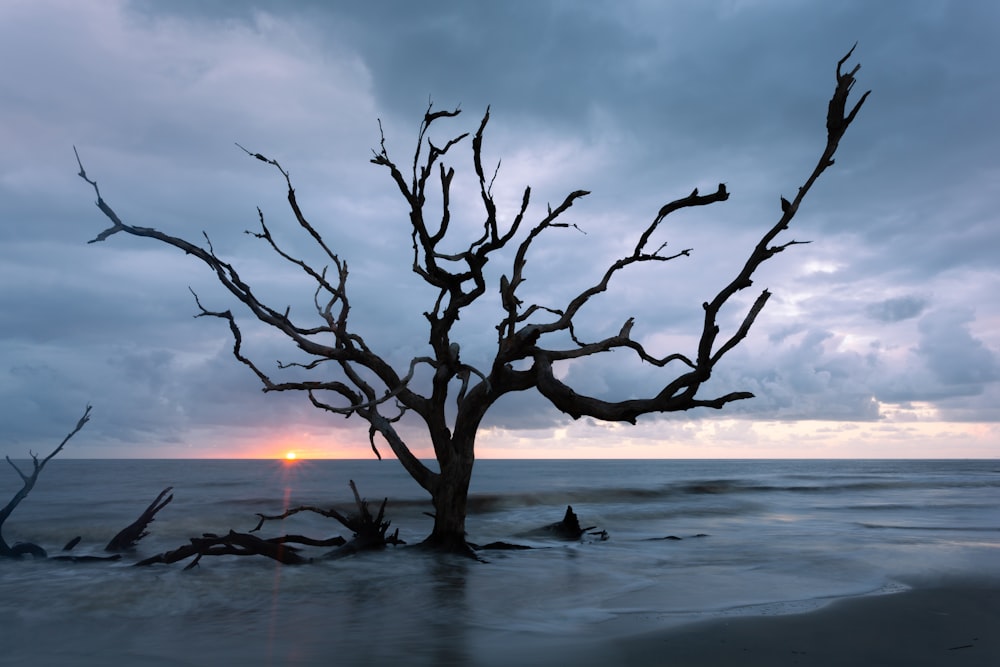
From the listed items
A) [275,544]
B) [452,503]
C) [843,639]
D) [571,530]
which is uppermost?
[452,503]

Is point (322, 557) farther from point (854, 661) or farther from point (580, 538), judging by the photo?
point (854, 661)

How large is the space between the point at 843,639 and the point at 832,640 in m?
0.12

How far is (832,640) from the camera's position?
19.6 ft

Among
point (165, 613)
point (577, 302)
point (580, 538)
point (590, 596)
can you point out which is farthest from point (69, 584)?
point (580, 538)

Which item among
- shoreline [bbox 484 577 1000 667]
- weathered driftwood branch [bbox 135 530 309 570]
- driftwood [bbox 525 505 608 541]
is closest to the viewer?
shoreline [bbox 484 577 1000 667]

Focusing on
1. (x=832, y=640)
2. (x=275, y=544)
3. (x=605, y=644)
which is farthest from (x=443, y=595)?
(x=832, y=640)

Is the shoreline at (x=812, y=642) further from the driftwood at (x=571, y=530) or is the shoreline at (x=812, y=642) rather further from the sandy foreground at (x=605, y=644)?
the driftwood at (x=571, y=530)

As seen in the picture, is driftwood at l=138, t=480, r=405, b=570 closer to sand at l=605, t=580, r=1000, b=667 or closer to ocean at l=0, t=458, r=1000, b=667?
ocean at l=0, t=458, r=1000, b=667

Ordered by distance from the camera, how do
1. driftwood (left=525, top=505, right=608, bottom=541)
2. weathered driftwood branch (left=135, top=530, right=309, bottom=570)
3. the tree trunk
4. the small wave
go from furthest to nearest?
1. the small wave
2. driftwood (left=525, top=505, right=608, bottom=541)
3. the tree trunk
4. weathered driftwood branch (left=135, top=530, right=309, bottom=570)

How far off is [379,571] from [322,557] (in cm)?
163

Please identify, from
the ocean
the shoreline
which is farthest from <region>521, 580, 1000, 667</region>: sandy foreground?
the ocean

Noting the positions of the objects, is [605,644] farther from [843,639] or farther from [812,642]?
[843,639]

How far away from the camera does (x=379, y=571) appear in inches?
399

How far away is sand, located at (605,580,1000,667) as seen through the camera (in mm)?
5422
